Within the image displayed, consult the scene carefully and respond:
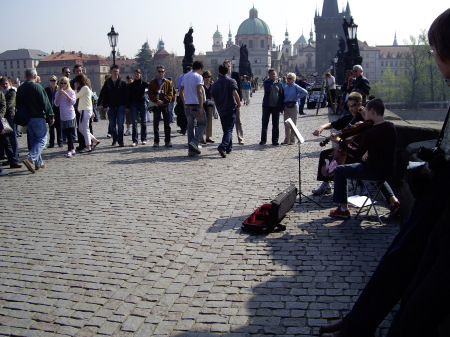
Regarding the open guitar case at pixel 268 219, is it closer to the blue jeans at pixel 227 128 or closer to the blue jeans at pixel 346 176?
the blue jeans at pixel 346 176

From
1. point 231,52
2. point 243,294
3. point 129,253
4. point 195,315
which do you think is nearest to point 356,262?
point 243,294

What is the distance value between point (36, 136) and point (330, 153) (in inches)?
225

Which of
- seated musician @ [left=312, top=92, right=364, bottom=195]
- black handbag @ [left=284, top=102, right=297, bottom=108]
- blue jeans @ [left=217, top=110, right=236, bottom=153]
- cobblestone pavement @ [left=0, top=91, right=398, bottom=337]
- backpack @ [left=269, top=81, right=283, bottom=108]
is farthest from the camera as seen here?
black handbag @ [left=284, top=102, right=297, bottom=108]

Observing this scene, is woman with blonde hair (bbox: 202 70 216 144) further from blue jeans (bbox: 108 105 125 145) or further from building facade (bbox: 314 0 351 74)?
building facade (bbox: 314 0 351 74)

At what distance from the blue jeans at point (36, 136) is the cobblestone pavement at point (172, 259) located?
42.1 inches

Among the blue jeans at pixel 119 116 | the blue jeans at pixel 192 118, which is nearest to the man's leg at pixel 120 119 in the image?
the blue jeans at pixel 119 116

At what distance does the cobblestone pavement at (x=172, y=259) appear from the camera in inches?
154

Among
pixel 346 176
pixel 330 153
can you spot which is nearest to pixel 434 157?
pixel 346 176

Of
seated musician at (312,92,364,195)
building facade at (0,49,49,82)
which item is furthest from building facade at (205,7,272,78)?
seated musician at (312,92,364,195)

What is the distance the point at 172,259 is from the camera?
5.17 meters

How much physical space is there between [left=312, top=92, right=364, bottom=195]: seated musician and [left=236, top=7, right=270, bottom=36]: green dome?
152 m

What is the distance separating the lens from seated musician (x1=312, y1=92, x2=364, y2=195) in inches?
288

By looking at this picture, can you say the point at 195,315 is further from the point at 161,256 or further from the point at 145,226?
the point at 145,226

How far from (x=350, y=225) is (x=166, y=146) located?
777cm
